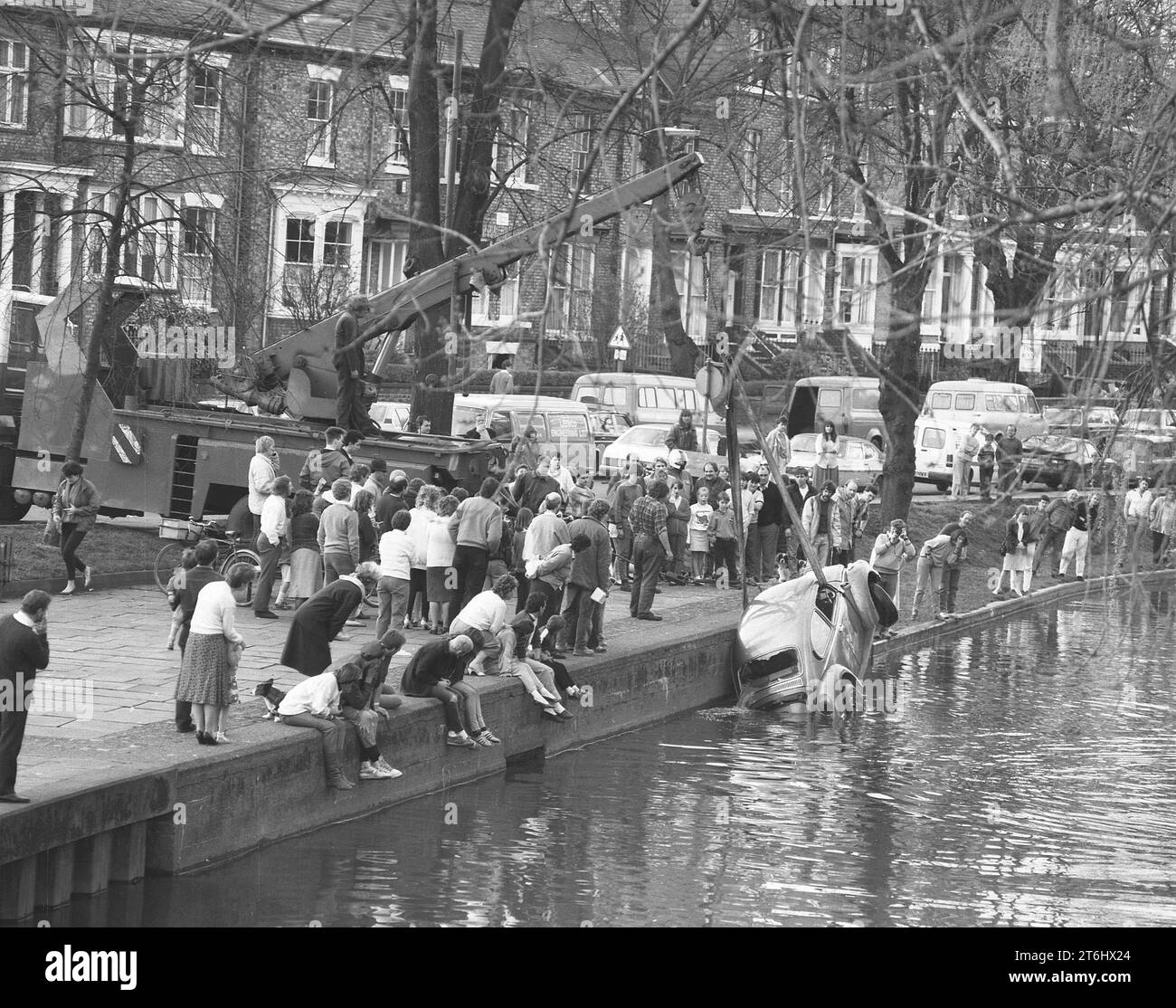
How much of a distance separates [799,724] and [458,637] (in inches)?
226

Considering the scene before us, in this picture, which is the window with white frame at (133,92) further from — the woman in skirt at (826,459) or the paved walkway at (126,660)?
the woman in skirt at (826,459)

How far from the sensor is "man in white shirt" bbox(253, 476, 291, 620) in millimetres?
17453

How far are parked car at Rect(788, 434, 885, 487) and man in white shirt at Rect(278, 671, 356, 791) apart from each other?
2254 centimetres

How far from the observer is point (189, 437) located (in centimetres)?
2144

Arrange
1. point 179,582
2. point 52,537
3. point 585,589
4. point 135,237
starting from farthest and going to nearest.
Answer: point 135,237
point 52,537
point 585,589
point 179,582

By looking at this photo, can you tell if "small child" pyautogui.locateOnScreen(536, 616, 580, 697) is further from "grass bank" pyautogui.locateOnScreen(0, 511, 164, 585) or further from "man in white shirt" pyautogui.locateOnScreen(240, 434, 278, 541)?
"grass bank" pyautogui.locateOnScreen(0, 511, 164, 585)

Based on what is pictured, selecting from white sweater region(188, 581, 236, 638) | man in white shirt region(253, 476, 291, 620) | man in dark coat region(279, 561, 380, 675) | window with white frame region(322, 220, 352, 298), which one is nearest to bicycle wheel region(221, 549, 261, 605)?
man in white shirt region(253, 476, 291, 620)

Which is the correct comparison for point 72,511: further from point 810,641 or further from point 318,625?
point 810,641

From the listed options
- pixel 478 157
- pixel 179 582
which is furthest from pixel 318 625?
pixel 478 157

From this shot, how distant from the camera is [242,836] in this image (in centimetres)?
1199

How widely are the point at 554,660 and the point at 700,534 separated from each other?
25.6 ft
